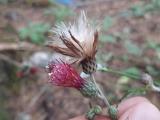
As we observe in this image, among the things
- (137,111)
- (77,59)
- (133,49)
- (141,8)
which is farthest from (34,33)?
(137,111)

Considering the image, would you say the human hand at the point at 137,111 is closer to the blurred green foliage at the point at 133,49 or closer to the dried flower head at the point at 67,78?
the dried flower head at the point at 67,78

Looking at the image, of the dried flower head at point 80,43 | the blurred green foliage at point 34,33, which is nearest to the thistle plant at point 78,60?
the dried flower head at point 80,43

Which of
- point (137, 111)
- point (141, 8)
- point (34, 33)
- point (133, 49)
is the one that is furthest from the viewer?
point (141, 8)

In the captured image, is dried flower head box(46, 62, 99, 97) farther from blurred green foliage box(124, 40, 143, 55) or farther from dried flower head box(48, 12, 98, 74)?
blurred green foliage box(124, 40, 143, 55)

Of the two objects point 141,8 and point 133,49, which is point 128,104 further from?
point 141,8

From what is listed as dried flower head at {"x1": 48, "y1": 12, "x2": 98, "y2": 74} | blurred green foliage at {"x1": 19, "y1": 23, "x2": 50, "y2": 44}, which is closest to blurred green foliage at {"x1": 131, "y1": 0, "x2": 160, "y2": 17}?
blurred green foliage at {"x1": 19, "y1": 23, "x2": 50, "y2": 44}

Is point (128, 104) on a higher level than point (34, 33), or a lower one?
higher

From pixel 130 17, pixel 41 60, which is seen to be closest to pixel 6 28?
pixel 41 60

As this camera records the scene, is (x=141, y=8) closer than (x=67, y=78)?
No
